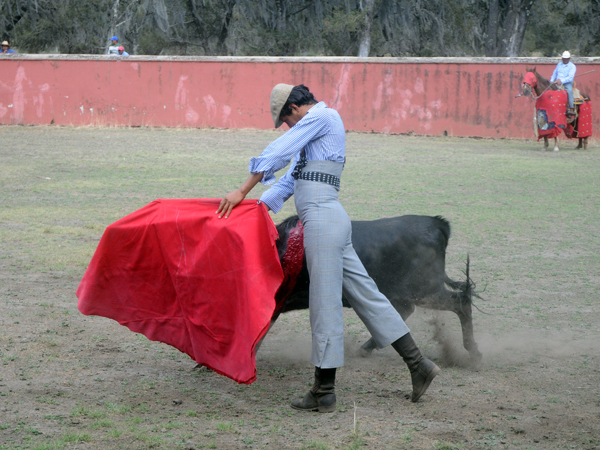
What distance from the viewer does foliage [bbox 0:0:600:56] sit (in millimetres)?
29984

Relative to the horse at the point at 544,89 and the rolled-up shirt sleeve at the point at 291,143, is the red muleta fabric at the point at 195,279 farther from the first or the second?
the horse at the point at 544,89

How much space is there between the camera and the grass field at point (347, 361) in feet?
10.5

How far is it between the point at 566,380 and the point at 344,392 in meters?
1.26

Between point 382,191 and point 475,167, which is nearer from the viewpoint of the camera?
point 382,191

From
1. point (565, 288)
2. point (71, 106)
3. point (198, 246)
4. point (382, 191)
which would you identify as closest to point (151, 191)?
point (382, 191)

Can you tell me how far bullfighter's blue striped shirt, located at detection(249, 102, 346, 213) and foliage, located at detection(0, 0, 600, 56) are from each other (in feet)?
85.8

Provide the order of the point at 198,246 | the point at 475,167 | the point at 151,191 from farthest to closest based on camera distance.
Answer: the point at 475,167 → the point at 151,191 → the point at 198,246

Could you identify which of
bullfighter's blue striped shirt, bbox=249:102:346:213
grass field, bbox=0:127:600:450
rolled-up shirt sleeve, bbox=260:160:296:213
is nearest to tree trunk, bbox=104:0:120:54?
grass field, bbox=0:127:600:450

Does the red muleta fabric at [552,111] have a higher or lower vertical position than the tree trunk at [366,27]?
lower

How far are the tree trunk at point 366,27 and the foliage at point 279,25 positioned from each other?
1.6 inches

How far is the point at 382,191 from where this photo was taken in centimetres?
1022

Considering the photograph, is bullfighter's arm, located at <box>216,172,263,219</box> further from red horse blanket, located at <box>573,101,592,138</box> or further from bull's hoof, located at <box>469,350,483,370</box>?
red horse blanket, located at <box>573,101,592,138</box>

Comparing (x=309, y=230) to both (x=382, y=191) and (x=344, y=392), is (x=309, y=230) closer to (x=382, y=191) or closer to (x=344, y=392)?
(x=344, y=392)

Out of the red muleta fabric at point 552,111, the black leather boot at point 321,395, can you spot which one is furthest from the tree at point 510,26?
the black leather boot at point 321,395
